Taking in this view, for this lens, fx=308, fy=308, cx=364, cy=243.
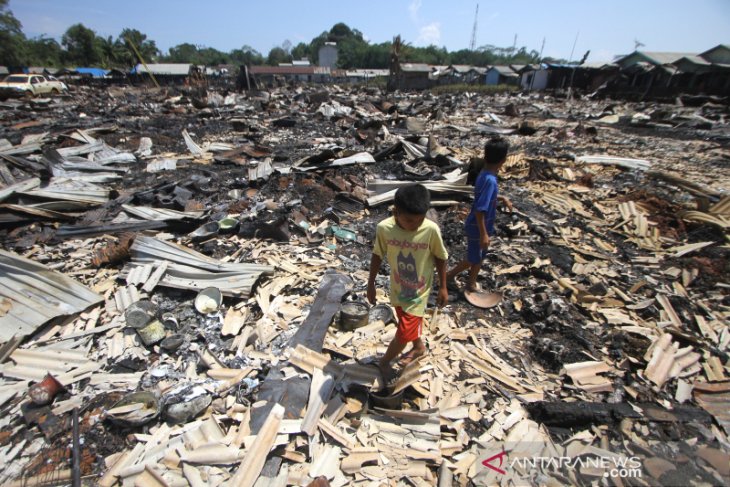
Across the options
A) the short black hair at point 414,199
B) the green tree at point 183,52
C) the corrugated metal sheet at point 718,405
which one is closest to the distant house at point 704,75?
the corrugated metal sheet at point 718,405

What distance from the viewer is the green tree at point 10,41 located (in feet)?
149

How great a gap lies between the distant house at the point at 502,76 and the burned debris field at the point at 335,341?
53.8 metres

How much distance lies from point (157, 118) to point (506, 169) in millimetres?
17494

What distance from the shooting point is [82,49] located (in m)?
64.5

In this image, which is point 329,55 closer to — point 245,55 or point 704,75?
point 245,55

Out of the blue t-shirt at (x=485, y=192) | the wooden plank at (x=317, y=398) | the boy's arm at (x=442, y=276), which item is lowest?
the wooden plank at (x=317, y=398)

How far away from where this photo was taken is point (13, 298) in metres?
3.71

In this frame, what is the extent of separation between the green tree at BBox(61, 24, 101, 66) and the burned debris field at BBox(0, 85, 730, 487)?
83.3 meters

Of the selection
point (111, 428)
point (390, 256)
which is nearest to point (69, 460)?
point (111, 428)

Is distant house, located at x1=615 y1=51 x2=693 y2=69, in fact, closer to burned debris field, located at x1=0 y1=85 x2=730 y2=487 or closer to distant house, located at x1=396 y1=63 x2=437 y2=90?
distant house, located at x1=396 y1=63 x2=437 y2=90

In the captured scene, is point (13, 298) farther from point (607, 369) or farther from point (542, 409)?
point (607, 369)

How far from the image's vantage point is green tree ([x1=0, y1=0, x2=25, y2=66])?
4528 cm

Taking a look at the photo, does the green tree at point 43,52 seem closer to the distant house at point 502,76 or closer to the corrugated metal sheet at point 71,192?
the corrugated metal sheet at point 71,192

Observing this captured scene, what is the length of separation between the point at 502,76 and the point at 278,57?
84787 mm
